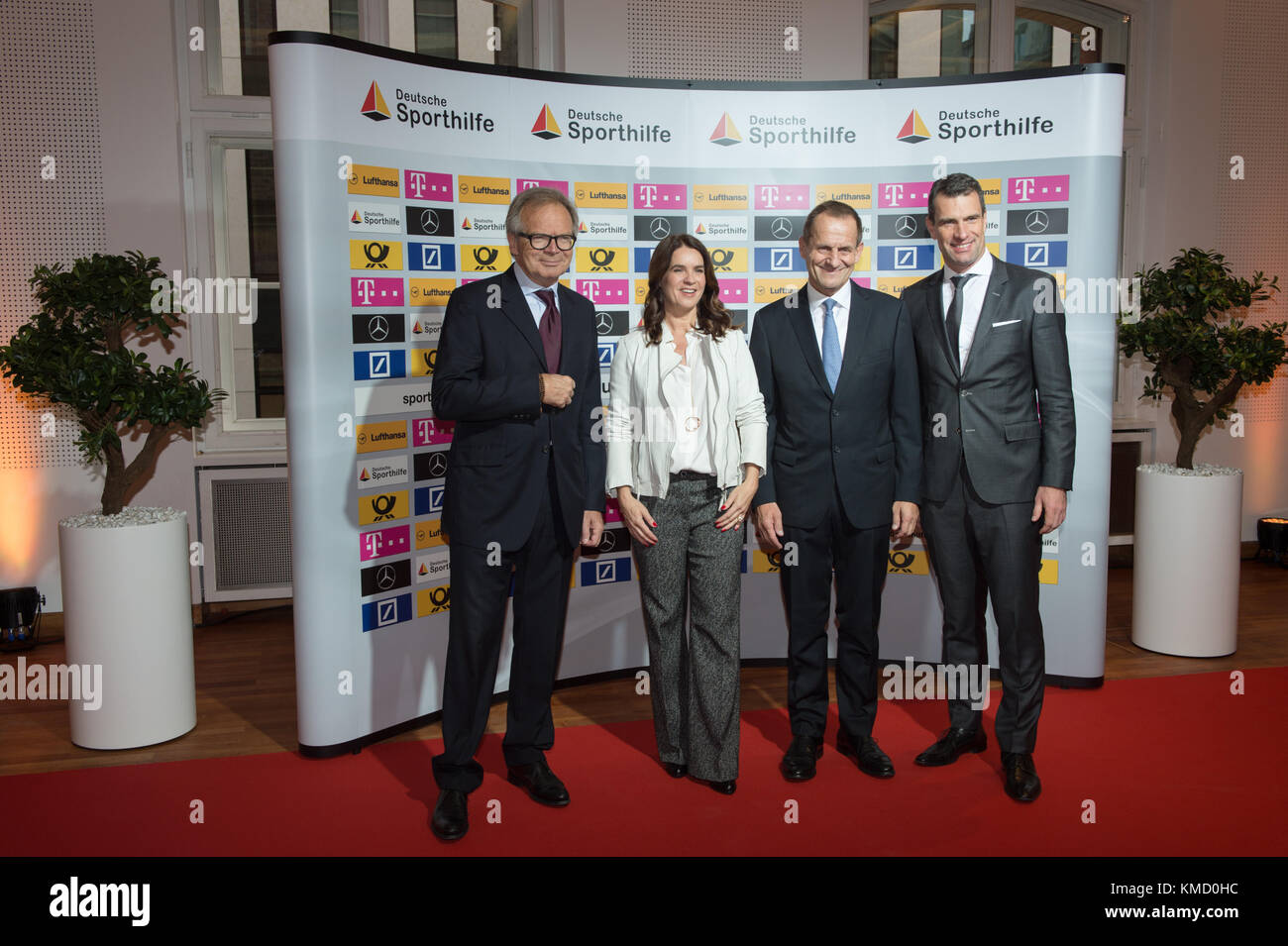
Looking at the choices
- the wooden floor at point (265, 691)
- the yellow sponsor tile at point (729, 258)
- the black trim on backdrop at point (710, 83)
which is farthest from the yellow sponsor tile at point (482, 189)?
the wooden floor at point (265, 691)

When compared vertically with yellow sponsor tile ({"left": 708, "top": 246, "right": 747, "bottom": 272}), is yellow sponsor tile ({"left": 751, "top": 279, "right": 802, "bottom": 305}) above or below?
below

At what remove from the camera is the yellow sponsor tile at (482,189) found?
3881 millimetres

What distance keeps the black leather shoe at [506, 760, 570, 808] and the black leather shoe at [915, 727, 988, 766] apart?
4.13ft

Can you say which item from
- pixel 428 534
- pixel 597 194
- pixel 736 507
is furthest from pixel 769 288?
pixel 428 534

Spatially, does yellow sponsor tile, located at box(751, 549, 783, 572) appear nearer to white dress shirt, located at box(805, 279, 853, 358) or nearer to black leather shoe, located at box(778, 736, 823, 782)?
black leather shoe, located at box(778, 736, 823, 782)

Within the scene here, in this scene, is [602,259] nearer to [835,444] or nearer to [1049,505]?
[835,444]

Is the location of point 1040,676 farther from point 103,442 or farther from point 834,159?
point 103,442

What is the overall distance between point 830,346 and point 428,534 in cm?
169

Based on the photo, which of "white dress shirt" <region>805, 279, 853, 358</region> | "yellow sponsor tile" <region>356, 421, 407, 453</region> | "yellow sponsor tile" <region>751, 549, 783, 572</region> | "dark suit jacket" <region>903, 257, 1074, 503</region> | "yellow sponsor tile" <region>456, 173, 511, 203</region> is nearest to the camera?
"dark suit jacket" <region>903, 257, 1074, 503</region>

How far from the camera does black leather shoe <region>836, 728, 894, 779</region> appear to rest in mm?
3418

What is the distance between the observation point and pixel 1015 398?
3.28 metres

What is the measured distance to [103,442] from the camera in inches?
154

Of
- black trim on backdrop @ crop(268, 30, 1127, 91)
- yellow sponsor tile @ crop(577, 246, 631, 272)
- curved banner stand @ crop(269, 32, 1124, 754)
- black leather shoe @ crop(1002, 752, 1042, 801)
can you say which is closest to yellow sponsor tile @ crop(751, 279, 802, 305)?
curved banner stand @ crop(269, 32, 1124, 754)
